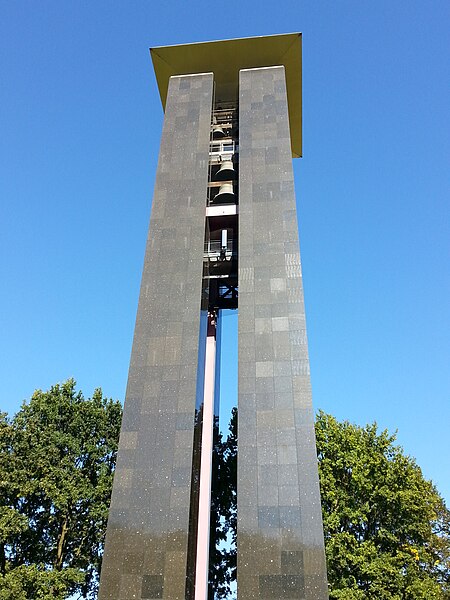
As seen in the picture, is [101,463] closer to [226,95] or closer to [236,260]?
[236,260]

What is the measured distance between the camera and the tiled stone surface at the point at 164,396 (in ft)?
31.4

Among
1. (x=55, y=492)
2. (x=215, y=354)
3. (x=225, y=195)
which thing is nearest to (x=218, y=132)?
(x=225, y=195)

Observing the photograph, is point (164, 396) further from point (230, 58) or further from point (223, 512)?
point (230, 58)

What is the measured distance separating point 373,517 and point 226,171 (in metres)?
14.9

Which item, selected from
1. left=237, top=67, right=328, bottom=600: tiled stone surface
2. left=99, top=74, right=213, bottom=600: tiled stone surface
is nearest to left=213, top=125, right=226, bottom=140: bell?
Result: left=99, top=74, right=213, bottom=600: tiled stone surface

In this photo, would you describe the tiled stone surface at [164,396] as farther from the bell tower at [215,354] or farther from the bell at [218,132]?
the bell at [218,132]

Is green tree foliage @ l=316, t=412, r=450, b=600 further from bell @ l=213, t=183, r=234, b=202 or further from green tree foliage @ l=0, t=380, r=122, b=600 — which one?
bell @ l=213, t=183, r=234, b=202

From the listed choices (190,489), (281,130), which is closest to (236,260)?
(281,130)

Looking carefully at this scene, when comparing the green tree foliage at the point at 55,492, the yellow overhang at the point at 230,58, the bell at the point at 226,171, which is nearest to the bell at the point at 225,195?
the bell at the point at 226,171

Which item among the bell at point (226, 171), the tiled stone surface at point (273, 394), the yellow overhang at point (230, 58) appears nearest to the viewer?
the tiled stone surface at point (273, 394)

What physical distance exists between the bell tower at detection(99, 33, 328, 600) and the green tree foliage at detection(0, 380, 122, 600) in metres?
8.94

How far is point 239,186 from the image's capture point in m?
15.1

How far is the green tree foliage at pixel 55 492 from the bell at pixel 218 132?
12836mm

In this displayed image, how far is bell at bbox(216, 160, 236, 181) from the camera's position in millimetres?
16391
